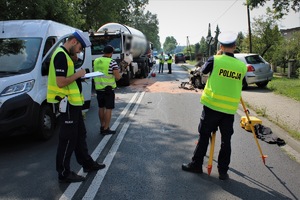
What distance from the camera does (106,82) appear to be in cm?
675

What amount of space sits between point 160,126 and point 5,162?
3.67 meters

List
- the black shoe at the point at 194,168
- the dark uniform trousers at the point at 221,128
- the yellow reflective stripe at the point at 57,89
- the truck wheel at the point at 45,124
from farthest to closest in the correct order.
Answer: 1. the truck wheel at the point at 45,124
2. the black shoe at the point at 194,168
3. the dark uniform trousers at the point at 221,128
4. the yellow reflective stripe at the point at 57,89

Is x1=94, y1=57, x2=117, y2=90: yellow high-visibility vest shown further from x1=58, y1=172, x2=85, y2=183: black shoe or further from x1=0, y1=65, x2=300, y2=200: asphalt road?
x1=58, y1=172, x2=85, y2=183: black shoe

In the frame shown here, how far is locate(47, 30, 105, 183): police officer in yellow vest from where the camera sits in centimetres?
391

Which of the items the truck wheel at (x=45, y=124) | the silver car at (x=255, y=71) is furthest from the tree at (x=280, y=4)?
the truck wheel at (x=45, y=124)

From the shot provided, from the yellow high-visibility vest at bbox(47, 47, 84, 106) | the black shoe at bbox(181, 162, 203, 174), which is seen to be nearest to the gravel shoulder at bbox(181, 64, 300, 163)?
the black shoe at bbox(181, 162, 203, 174)

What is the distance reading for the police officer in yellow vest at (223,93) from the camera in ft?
14.0

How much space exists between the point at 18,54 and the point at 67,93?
290cm

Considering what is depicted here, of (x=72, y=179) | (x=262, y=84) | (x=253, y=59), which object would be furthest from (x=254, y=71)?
(x=72, y=179)

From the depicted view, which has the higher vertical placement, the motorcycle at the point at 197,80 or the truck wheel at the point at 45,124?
the motorcycle at the point at 197,80

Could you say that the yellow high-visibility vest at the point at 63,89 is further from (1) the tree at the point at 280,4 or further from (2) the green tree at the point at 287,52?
(2) the green tree at the point at 287,52

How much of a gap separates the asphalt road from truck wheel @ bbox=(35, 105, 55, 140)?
0.54ft

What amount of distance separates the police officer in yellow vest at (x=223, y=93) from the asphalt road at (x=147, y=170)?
502 mm

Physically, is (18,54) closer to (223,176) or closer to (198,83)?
(223,176)
